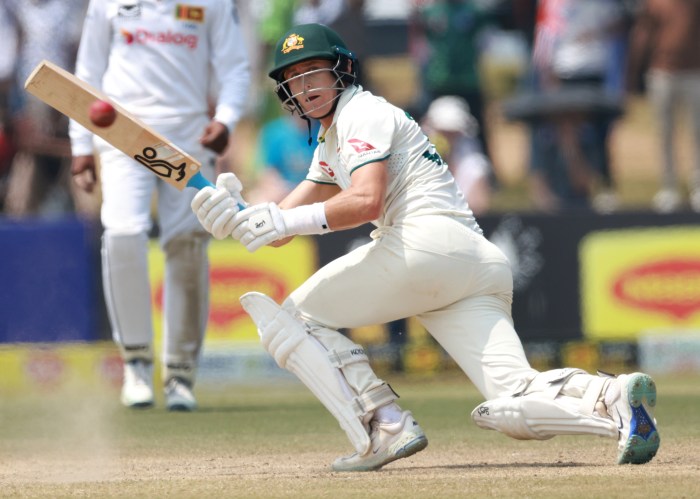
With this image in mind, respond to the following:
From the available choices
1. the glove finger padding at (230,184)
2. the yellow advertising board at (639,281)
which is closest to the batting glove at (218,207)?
the glove finger padding at (230,184)

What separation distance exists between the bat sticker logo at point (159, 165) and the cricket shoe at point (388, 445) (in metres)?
1.18

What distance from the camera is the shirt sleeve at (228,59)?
7762 millimetres

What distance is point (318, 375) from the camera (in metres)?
5.39

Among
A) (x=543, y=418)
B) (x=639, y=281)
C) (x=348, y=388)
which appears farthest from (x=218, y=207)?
(x=639, y=281)

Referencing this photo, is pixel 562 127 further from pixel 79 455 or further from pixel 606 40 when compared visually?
pixel 79 455

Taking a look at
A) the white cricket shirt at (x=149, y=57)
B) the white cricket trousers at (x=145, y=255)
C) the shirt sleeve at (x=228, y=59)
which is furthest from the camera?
A: the shirt sleeve at (x=228, y=59)

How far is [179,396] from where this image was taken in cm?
762

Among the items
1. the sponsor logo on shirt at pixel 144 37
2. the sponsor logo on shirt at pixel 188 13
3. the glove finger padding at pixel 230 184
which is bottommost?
the glove finger padding at pixel 230 184

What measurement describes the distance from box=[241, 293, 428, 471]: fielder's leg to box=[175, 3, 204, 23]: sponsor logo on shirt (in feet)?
8.63

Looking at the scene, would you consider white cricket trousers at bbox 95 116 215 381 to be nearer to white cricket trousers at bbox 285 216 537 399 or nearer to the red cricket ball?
the red cricket ball

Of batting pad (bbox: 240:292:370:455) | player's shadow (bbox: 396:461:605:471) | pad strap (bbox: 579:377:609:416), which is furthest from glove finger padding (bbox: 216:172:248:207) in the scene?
pad strap (bbox: 579:377:609:416)

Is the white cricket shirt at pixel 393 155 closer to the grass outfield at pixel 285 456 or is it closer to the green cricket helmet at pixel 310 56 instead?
the green cricket helmet at pixel 310 56

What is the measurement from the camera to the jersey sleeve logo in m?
5.24

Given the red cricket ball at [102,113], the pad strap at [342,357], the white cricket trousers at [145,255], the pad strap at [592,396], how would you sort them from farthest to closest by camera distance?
the white cricket trousers at [145,255] < the red cricket ball at [102,113] < the pad strap at [342,357] < the pad strap at [592,396]
